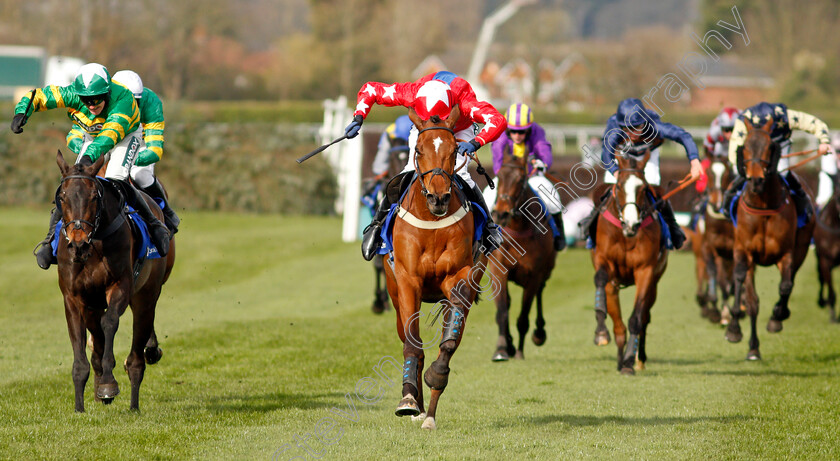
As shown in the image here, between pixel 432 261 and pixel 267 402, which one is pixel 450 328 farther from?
pixel 267 402

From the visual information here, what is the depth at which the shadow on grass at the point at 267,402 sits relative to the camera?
7.46 metres

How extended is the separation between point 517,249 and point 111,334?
4267 millimetres

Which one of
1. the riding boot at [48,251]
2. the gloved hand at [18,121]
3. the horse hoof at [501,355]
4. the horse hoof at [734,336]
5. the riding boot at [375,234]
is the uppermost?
the gloved hand at [18,121]

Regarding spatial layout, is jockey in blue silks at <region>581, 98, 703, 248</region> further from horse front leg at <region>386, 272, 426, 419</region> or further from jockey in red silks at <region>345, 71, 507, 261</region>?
horse front leg at <region>386, 272, 426, 419</region>

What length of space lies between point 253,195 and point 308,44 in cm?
3045

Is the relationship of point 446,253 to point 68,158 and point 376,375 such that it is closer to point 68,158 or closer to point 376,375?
point 376,375

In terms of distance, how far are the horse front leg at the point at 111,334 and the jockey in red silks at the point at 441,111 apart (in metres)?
1.62

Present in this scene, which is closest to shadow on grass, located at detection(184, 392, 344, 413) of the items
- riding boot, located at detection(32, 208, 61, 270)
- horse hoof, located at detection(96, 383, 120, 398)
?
horse hoof, located at detection(96, 383, 120, 398)

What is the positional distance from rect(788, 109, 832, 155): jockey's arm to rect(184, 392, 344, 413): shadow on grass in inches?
205

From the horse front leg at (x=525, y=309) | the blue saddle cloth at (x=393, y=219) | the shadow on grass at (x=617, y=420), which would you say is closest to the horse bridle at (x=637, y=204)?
the horse front leg at (x=525, y=309)

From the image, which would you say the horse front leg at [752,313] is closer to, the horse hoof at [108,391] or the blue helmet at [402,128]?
the blue helmet at [402,128]

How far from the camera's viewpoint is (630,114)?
30.4ft

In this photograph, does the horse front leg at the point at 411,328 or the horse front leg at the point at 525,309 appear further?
the horse front leg at the point at 525,309

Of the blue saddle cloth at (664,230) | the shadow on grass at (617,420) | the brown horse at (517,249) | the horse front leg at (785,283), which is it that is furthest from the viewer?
the horse front leg at (785,283)
